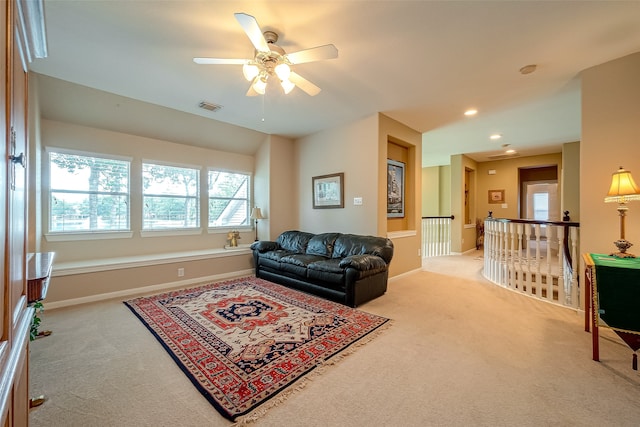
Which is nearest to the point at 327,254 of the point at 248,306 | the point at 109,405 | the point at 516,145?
the point at 248,306

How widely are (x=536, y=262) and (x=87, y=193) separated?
21.8ft

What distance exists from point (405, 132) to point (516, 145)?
3.49 meters

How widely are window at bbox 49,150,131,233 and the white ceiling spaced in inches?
23.9

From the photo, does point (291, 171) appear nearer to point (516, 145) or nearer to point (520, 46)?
point (520, 46)

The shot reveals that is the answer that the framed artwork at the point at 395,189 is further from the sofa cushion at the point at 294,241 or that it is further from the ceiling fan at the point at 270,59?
the ceiling fan at the point at 270,59

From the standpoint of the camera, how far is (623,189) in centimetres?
243

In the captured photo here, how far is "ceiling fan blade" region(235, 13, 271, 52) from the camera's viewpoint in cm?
177

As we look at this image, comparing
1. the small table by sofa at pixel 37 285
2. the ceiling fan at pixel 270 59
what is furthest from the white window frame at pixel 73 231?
the ceiling fan at pixel 270 59

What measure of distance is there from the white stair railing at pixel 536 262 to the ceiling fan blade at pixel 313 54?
344cm

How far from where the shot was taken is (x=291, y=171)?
572cm

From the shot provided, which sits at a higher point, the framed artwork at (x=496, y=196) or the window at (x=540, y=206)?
the framed artwork at (x=496, y=196)

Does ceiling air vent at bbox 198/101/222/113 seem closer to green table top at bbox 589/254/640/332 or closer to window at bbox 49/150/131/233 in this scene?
window at bbox 49/150/131/233

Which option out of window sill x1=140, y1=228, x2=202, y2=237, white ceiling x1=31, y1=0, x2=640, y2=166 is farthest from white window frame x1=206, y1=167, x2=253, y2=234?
white ceiling x1=31, y1=0, x2=640, y2=166

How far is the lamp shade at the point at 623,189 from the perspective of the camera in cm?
238
